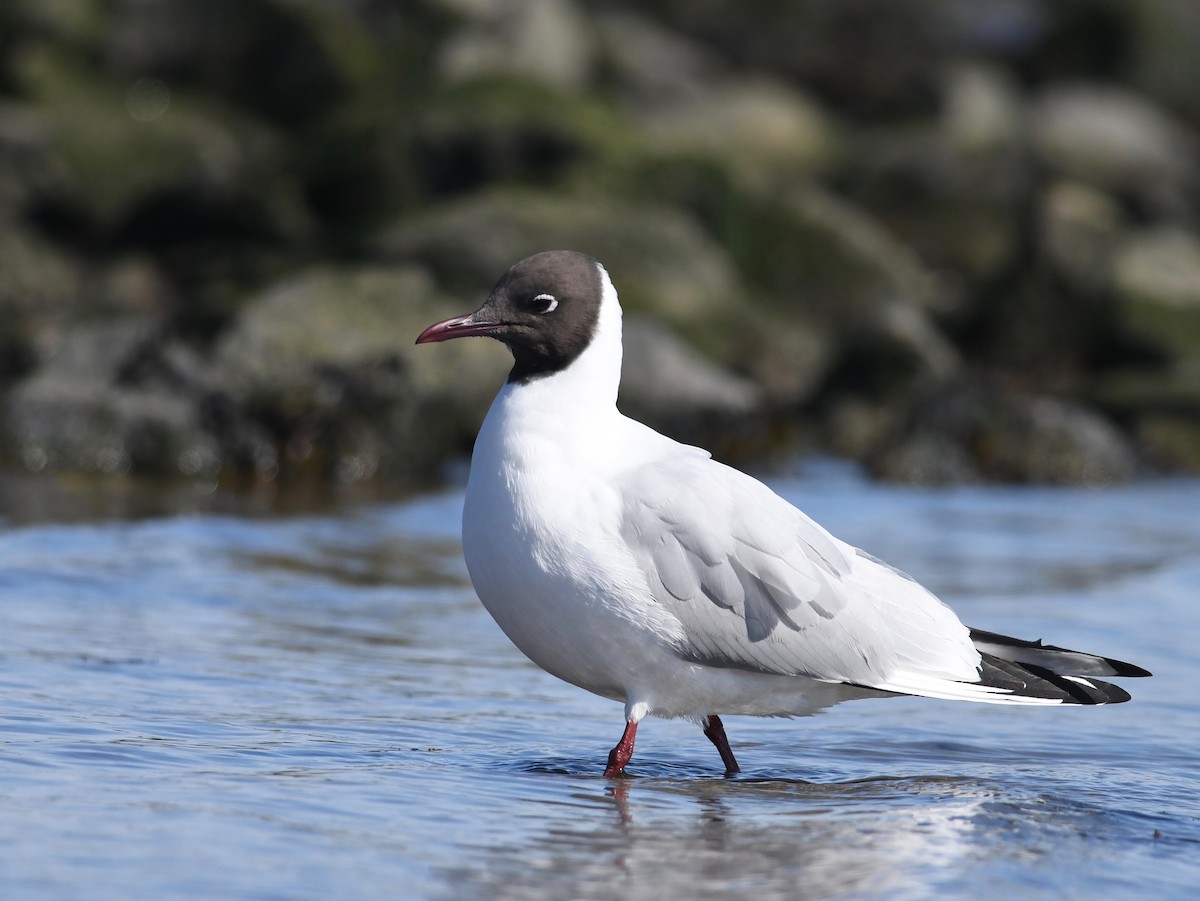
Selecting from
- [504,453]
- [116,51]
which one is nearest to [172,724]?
[504,453]

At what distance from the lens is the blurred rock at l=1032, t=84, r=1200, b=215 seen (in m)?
28.0

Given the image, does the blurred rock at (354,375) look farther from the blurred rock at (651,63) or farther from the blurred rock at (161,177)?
the blurred rock at (651,63)

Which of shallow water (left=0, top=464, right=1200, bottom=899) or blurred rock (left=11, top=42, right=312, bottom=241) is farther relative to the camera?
blurred rock (left=11, top=42, right=312, bottom=241)

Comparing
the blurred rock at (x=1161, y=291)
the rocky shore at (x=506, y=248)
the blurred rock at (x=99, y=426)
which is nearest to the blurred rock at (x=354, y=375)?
the rocky shore at (x=506, y=248)

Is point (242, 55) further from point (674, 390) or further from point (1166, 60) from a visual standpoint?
point (1166, 60)

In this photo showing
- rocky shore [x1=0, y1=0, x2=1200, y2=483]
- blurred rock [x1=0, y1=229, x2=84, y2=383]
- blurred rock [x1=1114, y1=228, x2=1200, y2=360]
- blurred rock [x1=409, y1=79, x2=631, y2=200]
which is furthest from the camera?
blurred rock [x1=409, y1=79, x2=631, y2=200]

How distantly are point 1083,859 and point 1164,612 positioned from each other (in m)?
4.96

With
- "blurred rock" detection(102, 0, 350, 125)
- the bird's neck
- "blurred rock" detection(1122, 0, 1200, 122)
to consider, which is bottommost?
the bird's neck

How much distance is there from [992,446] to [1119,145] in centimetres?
1528

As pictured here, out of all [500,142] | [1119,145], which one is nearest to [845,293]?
[500,142]

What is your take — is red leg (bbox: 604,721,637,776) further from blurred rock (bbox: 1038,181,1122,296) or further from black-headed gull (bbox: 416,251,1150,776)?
blurred rock (bbox: 1038,181,1122,296)

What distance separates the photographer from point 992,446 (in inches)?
629

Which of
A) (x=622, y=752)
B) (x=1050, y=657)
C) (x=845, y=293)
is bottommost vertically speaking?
(x=622, y=752)

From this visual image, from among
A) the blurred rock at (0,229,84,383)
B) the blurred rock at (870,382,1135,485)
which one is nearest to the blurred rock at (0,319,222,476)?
the blurred rock at (0,229,84,383)
